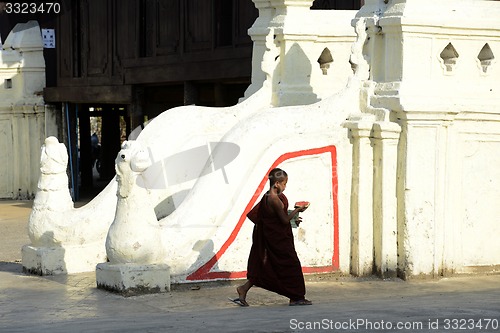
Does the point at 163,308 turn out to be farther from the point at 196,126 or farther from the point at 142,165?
the point at 196,126

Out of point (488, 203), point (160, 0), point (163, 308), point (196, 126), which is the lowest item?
point (163, 308)

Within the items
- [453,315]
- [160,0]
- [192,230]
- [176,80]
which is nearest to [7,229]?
[176,80]

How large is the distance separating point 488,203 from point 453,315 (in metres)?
3.50

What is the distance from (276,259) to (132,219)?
1436 mm

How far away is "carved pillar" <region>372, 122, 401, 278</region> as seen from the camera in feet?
34.6

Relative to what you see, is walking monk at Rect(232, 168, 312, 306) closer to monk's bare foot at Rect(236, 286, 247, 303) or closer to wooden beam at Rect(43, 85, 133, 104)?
monk's bare foot at Rect(236, 286, 247, 303)

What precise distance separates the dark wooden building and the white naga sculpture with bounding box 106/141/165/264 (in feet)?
19.3

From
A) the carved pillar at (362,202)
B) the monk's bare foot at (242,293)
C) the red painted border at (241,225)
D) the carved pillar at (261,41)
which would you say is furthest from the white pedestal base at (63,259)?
the carved pillar at (261,41)

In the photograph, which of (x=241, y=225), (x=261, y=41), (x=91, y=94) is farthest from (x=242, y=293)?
(x=91, y=94)

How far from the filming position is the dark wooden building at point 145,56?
54.0ft

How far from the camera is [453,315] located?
7613 millimetres

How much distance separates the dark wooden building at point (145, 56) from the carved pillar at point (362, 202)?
4319mm

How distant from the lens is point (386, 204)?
10578 millimetres

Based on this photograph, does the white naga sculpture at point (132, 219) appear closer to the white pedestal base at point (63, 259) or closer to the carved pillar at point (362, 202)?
the white pedestal base at point (63, 259)
